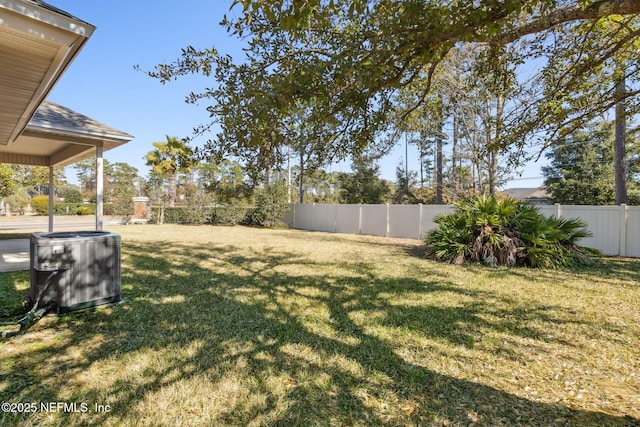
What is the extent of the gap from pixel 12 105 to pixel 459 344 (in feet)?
21.6

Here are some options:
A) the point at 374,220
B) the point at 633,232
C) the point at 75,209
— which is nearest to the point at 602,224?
the point at 633,232

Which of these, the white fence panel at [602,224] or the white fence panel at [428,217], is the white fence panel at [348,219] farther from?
the white fence panel at [602,224]

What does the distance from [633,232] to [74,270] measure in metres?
12.7

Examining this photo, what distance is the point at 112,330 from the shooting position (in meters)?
3.60

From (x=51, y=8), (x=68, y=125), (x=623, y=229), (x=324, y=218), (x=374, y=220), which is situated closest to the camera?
(x=51, y=8)

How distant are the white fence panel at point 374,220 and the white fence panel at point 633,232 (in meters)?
8.11

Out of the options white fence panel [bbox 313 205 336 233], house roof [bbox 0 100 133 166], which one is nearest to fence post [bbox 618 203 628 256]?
white fence panel [bbox 313 205 336 233]

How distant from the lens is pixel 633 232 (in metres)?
8.95

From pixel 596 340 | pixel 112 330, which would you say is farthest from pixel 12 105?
pixel 596 340

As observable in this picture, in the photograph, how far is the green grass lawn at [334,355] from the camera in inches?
88.9

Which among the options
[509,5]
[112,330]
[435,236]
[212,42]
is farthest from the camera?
[435,236]

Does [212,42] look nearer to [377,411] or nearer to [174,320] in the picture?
[174,320]

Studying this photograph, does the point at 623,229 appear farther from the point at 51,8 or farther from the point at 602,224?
the point at 51,8

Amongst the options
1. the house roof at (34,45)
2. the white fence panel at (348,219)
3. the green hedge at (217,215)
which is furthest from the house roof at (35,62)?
the green hedge at (217,215)
